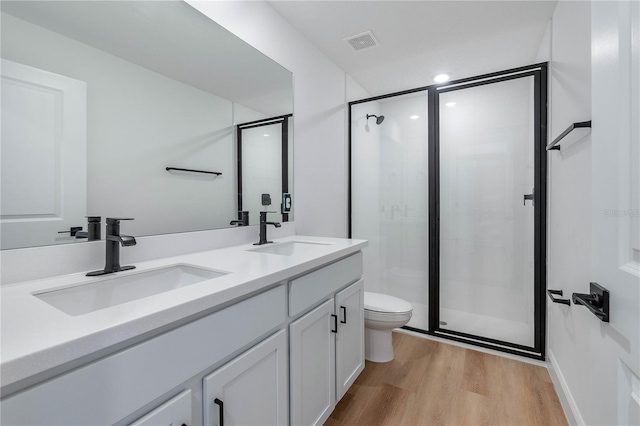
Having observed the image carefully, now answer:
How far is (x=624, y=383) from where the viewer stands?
1.93ft

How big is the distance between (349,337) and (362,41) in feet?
7.05

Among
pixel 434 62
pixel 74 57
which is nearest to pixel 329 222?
pixel 434 62

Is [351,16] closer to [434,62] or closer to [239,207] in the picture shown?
[434,62]

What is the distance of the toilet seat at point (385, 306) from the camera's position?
2.06 meters

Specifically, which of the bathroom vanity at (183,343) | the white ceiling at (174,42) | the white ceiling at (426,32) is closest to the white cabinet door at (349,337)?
the bathroom vanity at (183,343)

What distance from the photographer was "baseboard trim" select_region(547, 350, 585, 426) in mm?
1485

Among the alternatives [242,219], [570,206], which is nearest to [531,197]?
[570,206]

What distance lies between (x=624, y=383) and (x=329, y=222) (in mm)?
2116

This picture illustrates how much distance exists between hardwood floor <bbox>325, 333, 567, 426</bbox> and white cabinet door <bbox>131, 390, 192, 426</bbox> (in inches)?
43.5

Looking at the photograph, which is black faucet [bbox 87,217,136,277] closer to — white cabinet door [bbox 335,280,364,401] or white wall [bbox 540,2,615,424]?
white cabinet door [bbox 335,280,364,401]

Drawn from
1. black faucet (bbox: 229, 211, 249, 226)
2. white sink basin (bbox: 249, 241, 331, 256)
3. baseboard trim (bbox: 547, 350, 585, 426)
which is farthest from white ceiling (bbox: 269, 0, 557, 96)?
baseboard trim (bbox: 547, 350, 585, 426)

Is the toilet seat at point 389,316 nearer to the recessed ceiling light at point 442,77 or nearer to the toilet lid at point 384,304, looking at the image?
the toilet lid at point 384,304

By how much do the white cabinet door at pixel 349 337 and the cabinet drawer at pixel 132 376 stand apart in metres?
0.75

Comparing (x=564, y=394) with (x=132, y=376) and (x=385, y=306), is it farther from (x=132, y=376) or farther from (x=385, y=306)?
(x=132, y=376)
